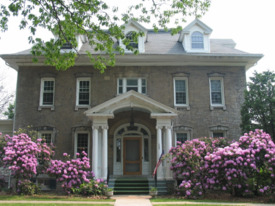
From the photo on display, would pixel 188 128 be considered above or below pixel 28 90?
below

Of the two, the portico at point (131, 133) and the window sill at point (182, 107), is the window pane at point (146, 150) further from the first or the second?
the window sill at point (182, 107)

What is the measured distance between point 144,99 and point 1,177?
30.1ft

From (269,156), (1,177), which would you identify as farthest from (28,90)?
(269,156)

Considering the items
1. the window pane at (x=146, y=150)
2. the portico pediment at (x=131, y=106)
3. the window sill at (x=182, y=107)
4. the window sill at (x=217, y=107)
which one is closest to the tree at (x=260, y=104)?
the window sill at (x=217, y=107)

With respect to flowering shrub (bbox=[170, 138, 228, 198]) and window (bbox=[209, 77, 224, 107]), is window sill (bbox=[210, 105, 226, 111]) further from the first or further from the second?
flowering shrub (bbox=[170, 138, 228, 198])

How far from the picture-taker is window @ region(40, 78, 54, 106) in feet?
57.6

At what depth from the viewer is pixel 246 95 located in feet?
51.5

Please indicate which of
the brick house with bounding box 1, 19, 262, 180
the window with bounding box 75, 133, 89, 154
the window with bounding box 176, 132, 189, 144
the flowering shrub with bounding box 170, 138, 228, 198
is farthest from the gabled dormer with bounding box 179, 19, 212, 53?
the window with bounding box 75, 133, 89, 154

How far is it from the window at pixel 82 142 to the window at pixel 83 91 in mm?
1878

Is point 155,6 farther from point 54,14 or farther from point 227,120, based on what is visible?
point 227,120

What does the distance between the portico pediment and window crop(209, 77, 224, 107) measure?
3769mm

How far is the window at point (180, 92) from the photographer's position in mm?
17453

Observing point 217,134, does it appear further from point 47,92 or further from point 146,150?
point 47,92

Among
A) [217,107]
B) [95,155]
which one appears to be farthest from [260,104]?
[95,155]
